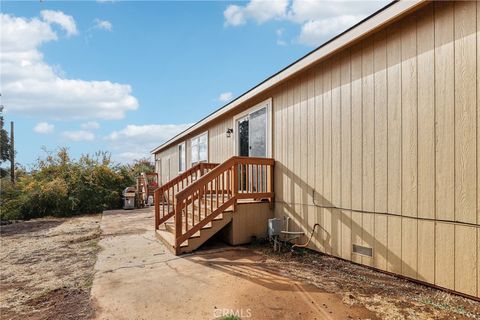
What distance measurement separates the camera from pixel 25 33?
18.0ft

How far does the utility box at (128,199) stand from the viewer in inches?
466

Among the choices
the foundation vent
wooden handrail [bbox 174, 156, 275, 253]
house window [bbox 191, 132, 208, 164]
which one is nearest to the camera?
the foundation vent

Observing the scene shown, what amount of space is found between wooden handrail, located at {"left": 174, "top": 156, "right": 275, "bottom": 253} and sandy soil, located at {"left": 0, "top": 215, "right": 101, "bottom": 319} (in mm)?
1496

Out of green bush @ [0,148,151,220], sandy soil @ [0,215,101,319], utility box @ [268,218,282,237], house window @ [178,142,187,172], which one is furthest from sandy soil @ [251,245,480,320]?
green bush @ [0,148,151,220]

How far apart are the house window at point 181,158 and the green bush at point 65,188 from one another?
3.29 meters

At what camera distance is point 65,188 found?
1084 centimetres

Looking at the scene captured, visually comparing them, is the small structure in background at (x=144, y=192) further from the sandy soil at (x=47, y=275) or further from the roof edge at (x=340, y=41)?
the roof edge at (x=340, y=41)

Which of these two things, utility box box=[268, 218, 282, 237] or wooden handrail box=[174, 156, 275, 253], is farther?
utility box box=[268, 218, 282, 237]

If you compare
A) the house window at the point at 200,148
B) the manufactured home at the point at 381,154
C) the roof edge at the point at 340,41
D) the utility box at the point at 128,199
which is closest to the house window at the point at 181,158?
the house window at the point at 200,148

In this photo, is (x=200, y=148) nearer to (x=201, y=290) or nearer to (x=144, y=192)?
(x=144, y=192)

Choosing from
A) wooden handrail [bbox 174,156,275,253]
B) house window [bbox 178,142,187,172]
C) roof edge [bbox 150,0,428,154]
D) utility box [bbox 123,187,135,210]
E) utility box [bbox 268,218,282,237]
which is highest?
roof edge [bbox 150,0,428,154]

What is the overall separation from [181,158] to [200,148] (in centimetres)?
243

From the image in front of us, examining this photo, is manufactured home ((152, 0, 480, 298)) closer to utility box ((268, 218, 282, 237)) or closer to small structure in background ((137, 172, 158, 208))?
utility box ((268, 218, 282, 237))

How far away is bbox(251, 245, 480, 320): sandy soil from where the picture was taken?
7.85ft
